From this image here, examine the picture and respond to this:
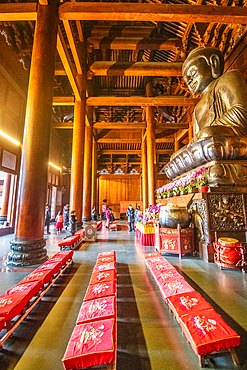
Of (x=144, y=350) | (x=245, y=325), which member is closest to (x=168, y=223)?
(x=245, y=325)

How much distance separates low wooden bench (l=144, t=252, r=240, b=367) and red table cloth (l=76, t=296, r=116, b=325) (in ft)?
1.54

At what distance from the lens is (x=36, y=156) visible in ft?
9.64

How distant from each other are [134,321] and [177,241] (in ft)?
6.78

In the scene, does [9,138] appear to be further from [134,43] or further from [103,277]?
[103,277]

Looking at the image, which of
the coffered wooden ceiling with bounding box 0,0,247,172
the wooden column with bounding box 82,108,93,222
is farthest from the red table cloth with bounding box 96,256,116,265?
the wooden column with bounding box 82,108,93,222

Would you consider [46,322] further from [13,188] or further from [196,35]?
[196,35]

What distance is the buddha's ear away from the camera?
491cm

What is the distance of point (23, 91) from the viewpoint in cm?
700

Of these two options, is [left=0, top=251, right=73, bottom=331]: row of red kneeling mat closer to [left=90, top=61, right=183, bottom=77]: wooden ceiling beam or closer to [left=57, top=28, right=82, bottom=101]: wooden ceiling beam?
[left=57, top=28, right=82, bottom=101]: wooden ceiling beam

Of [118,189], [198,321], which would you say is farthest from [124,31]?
[118,189]

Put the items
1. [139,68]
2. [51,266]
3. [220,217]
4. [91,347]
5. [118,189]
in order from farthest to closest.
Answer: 1. [118,189]
2. [139,68]
3. [220,217]
4. [51,266]
5. [91,347]

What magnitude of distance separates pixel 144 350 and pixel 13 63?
8.53 metres

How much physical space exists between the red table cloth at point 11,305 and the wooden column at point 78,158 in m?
4.95

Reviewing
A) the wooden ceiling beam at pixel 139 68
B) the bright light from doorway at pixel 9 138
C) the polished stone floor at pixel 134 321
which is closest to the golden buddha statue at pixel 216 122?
the polished stone floor at pixel 134 321
